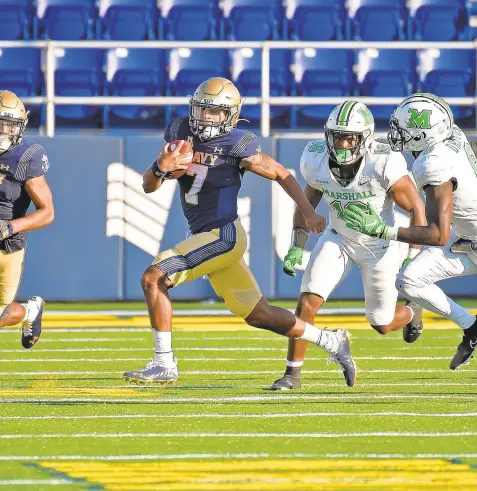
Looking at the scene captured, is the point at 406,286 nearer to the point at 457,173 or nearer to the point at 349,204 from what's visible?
the point at 349,204

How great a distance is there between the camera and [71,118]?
40.6 ft

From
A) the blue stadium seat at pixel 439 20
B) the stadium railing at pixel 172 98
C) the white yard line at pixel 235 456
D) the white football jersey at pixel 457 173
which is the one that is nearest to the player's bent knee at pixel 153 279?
the white football jersey at pixel 457 173

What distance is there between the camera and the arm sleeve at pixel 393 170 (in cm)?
684

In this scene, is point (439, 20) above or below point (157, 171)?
above

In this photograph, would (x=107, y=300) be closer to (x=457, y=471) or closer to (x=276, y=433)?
(x=276, y=433)

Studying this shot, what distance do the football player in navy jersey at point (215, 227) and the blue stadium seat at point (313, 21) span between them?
5907mm

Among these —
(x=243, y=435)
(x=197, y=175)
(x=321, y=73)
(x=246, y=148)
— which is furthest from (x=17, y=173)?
(x=321, y=73)

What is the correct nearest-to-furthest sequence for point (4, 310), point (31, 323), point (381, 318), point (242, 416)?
point (242, 416), point (381, 318), point (4, 310), point (31, 323)

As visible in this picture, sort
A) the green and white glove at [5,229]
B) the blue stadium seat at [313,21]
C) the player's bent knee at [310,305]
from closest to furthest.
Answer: the player's bent knee at [310,305]
the green and white glove at [5,229]
the blue stadium seat at [313,21]

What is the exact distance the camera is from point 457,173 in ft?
22.1

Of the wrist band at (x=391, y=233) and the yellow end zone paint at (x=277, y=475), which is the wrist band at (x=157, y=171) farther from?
the yellow end zone paint at (x=277, y=475)

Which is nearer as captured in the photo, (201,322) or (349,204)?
(349,204)

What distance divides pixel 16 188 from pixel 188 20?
19.3ft

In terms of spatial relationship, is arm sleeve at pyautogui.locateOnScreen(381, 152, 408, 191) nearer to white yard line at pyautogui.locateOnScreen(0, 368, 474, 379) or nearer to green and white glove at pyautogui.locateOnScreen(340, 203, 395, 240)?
green and white glove at pyautogui.locateOnScreen(340, 203, 395, 240)
